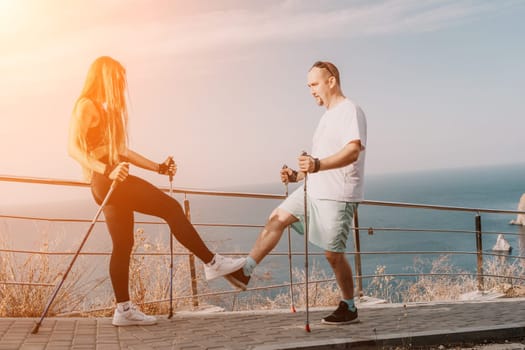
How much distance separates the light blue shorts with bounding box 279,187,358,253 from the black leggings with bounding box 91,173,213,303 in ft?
2.79

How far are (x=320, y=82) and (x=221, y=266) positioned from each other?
1.70 metres

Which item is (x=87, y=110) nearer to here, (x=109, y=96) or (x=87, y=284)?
(x=109, y=96)

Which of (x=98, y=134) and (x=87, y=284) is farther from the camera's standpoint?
(x=87, y=284)

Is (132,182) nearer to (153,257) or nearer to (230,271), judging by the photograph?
(230,271)

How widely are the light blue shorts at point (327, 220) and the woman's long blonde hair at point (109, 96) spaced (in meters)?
1.49

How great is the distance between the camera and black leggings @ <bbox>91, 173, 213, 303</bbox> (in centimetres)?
470

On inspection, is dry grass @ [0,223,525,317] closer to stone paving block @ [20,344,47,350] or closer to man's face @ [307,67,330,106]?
stone paving block @ [20,344,47,350]

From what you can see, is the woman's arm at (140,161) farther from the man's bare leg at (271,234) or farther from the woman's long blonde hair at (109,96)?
the man's bare leg at (271,234)

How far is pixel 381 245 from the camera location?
3497 inches

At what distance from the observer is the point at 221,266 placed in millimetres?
4707

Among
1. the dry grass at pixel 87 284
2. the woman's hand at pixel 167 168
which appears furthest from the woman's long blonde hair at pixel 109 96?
the dry grass at pixel 87 284

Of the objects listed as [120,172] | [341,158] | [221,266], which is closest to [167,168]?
[120,172]

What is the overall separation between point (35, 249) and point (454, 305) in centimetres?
444

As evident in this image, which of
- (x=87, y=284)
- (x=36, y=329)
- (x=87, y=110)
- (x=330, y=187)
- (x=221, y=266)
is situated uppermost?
(x=87, y=110)
